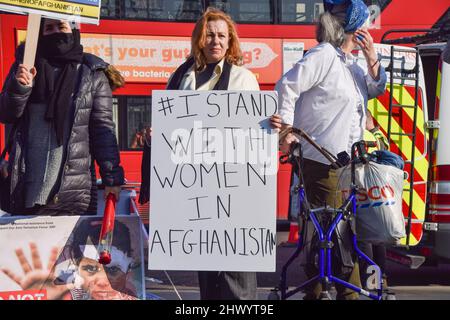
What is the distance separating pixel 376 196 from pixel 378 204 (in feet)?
0.15

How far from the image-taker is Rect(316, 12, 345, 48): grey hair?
553 cm

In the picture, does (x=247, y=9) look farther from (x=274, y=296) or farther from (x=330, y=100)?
(x=274, y=296)

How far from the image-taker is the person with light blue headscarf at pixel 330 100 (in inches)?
204

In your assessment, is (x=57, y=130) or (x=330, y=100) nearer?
(x=57, y=130)

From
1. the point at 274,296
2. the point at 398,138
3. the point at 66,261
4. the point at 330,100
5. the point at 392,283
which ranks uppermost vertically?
the point at 330,100

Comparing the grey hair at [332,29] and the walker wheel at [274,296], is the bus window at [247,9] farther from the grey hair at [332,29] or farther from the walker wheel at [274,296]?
the walker wheel at [274,296]

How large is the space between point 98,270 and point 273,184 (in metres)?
0.98

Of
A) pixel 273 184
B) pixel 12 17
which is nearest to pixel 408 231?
pixel 273 184

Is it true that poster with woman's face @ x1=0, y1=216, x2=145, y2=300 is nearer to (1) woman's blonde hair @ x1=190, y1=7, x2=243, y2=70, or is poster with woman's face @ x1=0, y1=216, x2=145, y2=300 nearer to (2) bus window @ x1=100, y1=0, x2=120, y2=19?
(1) woman's blonde hair @ x1=190, y1=7, x2=243, y2=70

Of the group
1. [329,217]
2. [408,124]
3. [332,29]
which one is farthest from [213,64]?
[408,124]

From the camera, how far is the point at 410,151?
8.40 m

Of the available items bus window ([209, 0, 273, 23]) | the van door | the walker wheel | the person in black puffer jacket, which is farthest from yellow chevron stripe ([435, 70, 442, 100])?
bus window ([209, 0, 273, 23])

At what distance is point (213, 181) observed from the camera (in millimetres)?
4730

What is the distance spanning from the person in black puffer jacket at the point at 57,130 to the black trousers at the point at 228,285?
0.67 m
